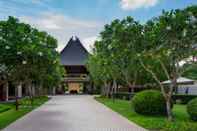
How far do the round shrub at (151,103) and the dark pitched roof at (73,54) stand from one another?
56217mm

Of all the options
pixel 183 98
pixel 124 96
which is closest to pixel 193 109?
pixel 183 98

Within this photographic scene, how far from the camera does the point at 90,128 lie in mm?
13352

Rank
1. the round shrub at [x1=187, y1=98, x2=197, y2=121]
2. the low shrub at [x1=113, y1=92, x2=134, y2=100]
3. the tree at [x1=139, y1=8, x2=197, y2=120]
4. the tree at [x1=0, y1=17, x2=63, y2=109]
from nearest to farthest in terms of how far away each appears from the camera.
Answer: the tree at [x1=139, y1=8, x2=197, y2=120], the round shrub at [x1=187, y1=98, x2=197, y2=121], the tree at [x1=0, y1=17, x2=63, y2=109], the low shrub at [x1=113, y1=92, x2=134, y2=100]

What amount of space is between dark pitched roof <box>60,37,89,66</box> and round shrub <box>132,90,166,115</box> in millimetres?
56217

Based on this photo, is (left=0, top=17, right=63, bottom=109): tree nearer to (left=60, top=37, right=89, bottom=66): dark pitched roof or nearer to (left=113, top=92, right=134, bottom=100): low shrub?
(left=113, top=92, right=134, bottom=100): low shrub

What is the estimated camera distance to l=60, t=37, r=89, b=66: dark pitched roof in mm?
74375

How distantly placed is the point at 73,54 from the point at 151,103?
58103mm

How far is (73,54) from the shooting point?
75.0 m

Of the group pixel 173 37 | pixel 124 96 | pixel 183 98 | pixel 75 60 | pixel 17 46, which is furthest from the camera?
pixel 75 60

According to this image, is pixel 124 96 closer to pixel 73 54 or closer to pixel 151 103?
pixel 151 103

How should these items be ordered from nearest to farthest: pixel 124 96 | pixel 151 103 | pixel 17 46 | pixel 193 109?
pixel 193 109, pixel 151 103, pixel 17 46, pixel 124 96

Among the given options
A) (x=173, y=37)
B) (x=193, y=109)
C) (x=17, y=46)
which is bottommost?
(x=193, y=109)

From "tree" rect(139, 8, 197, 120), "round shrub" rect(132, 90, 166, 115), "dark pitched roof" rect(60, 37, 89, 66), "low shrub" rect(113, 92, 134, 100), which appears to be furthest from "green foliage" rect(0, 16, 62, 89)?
"dark pitched roof" rect(60, 37, 89, 66)

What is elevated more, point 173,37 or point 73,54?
point 73,54
